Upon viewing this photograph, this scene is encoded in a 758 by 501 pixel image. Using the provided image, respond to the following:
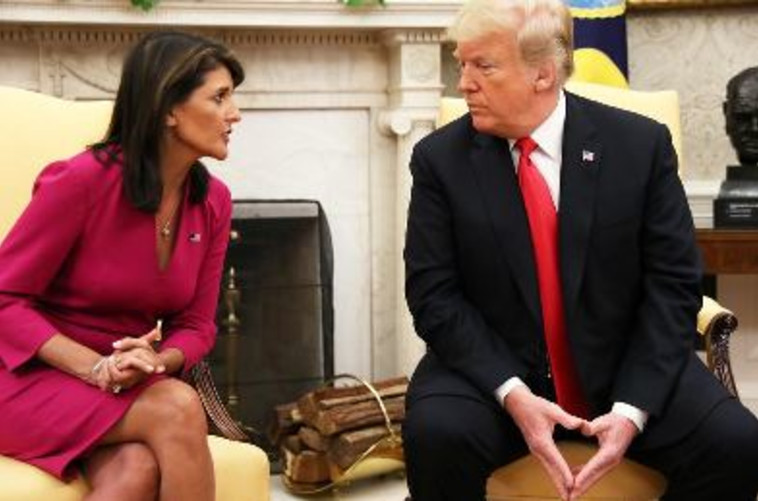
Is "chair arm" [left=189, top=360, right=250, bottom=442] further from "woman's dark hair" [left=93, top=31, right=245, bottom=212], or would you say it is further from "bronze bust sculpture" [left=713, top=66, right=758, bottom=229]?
"bronze bust sculpture" [left=713, top=66, right=758, bottom=229]

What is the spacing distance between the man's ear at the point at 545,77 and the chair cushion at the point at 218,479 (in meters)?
0.85

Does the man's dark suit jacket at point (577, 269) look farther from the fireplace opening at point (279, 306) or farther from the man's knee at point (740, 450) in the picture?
the fireplace opening at point (279, 306)

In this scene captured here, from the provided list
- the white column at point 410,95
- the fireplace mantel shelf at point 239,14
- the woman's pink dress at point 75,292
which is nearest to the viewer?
the woman's pink dress at point 75,292

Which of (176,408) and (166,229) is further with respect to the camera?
(166,229)

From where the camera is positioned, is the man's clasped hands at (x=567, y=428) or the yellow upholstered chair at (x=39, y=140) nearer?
the man's clasped hands at (x=567, y=428)

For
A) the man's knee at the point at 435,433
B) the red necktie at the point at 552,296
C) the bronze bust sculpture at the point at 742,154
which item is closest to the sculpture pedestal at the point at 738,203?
the bronze bust sculpture at the point at 742,154

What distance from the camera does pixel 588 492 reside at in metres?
2.26

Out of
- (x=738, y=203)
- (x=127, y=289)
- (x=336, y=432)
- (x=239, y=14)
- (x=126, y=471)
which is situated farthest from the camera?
(x=239, y=14)

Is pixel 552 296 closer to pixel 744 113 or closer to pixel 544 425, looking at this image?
pixel 544 425

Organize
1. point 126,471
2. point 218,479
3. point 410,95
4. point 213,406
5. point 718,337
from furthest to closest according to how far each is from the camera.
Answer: point 410,95 → point 718,337 → point 213,406 → point 218,479 → point 126,471

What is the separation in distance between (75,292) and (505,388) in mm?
790

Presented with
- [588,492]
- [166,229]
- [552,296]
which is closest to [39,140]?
[166,229]

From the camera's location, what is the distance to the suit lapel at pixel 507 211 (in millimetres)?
2361

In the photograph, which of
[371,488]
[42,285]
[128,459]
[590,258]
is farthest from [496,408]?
[371,488]
